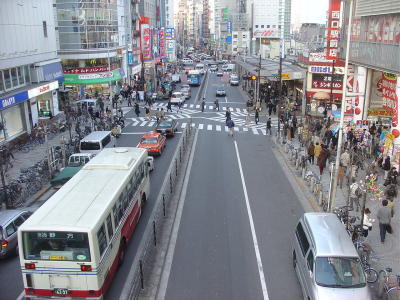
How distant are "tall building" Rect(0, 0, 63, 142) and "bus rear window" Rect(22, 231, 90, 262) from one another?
1960 cm

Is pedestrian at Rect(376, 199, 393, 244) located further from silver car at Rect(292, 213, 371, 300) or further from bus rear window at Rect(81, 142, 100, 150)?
bus rear window at Rect(81, 142, 100, 150)

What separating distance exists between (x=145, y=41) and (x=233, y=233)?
60453mm

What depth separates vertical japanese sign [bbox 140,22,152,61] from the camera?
69375mm

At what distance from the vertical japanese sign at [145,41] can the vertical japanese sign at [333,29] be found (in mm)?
41741

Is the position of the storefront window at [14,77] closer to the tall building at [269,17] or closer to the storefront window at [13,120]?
the storefront window at [13,120]

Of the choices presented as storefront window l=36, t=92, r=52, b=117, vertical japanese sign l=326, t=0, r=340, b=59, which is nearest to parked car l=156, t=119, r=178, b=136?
storefront window l=36, t=92, r=52, b=117

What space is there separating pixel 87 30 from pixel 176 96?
47.3 feet

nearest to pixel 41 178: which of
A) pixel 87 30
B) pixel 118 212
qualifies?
pixel 118 212

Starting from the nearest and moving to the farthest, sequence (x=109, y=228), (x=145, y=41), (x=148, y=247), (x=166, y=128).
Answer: (x=109, y=228) < (x=148, y=247) < (x=166, y=128) < (x=145, y=41)

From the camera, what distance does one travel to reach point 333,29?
106 ft

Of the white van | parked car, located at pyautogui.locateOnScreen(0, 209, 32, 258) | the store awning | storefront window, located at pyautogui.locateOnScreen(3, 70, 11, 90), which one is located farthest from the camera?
the store awning

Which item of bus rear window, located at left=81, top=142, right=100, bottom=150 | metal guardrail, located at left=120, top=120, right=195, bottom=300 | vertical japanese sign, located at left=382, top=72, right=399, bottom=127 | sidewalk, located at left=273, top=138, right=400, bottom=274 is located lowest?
sidewalk, located at left=273, top=138, right=400, bottom=274

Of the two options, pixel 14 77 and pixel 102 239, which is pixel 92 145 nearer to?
pixel 14 77

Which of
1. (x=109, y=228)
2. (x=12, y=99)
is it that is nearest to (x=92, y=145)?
(x=12, y=99)
